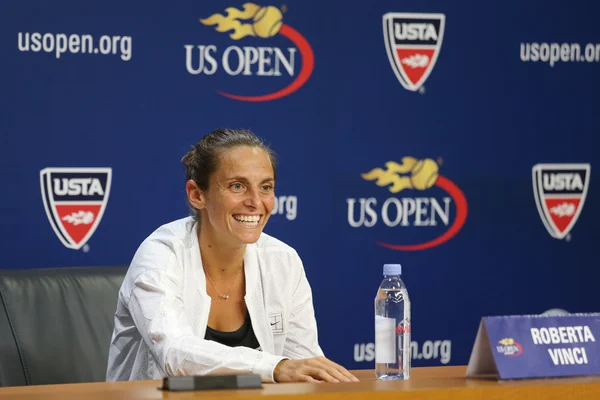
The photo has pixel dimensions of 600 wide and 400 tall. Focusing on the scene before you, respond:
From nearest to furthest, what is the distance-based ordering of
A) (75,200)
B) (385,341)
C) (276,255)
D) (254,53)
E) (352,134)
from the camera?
(385,341), (276,255), (75,200), (254,53), (352,134)

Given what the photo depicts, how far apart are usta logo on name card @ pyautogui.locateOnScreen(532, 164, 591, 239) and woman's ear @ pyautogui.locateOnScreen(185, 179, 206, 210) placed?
177 centimetres

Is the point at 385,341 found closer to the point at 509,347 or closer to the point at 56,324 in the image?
the point at 509,347

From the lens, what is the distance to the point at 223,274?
2.73 m

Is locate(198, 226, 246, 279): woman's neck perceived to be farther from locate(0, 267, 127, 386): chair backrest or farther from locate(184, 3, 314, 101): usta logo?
locate(184, 3, 314, 101): usta logo

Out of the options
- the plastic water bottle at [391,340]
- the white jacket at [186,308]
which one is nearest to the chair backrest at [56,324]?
the white jacket at [186,308]

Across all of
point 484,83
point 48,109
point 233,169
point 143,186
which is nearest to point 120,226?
point 143,186

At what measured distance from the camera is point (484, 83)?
397 centimetres

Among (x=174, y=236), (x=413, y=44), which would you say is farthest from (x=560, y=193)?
(x=174, y=236)

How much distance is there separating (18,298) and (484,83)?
2.03 metres

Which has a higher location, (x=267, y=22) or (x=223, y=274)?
(x=267, y=22)

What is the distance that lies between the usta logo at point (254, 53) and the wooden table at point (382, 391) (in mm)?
1923

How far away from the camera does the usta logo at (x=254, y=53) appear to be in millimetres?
3613

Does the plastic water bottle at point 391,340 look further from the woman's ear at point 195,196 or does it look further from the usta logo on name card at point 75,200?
the usta logo on name card at point 75,200

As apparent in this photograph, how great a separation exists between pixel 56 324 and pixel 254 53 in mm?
1307
